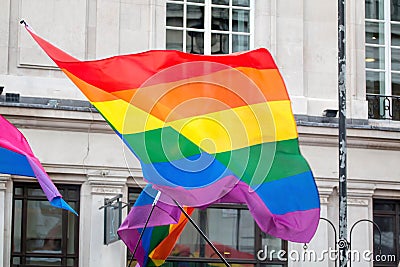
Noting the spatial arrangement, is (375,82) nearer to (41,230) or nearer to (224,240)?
(224,240)

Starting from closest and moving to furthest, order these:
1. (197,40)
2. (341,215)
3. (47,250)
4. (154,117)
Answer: (154,117) < (341,215) < (47,250) < (197,40)

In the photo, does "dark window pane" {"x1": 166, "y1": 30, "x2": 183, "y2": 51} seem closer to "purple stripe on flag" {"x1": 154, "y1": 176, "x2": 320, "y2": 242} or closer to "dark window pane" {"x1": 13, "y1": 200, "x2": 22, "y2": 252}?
"dark window pane" {"x1": 13, "y1": 200, "x2": 22, "y2": 252}

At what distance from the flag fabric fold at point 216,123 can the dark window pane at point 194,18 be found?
6033 mm

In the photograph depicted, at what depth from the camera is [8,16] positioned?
2056 cm

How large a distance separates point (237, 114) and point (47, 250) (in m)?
5.96

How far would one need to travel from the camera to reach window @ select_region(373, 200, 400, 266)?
872 inches

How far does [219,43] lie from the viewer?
71.8 feet

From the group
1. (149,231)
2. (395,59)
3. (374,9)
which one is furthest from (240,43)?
(149,231)

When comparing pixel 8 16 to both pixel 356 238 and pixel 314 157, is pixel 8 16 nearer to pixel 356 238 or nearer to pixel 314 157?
pixel 314 157

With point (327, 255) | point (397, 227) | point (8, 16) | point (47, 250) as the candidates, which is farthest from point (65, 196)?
point (397, 227)

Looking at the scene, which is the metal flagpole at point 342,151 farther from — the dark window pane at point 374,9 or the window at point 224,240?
the dark window pane at point 374,9

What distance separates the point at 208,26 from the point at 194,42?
0.38m

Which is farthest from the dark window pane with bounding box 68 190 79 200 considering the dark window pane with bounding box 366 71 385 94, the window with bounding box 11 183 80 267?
the dark window pane with bounding box 366 71 385 94

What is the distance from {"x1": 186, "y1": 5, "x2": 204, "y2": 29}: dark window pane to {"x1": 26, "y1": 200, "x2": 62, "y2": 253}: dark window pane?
4.07 meters
